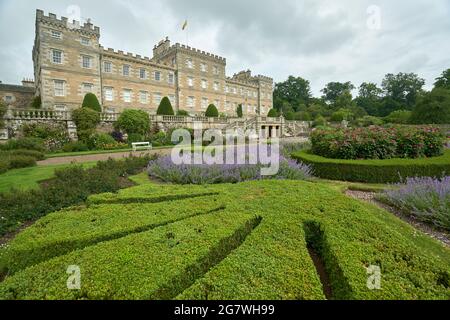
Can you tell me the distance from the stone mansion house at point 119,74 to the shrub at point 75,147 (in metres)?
9.15

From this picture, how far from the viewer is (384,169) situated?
8008mm

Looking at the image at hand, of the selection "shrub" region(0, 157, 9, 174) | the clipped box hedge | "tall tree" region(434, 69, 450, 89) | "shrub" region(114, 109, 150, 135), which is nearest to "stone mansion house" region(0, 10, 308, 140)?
"shrub" region(114, 109, 150, 135)

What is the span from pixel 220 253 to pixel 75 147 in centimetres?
1892

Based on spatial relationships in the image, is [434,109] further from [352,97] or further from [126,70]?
[126,70]

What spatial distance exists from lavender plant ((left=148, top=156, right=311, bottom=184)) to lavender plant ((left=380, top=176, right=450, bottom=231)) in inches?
117

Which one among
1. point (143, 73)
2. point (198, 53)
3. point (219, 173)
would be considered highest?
point (198, 53)

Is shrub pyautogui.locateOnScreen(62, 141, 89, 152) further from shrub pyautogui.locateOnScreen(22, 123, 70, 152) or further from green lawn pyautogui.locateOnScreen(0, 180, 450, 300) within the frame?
green lawn pyautogui.locateOnScreen(0, 180, 450, 300)

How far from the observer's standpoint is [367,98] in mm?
76812

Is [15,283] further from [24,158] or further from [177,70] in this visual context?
[177,70]

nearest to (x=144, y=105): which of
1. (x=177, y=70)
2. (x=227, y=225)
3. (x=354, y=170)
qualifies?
(x=177, y=70)

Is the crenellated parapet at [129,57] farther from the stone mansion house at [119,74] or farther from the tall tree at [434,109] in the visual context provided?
the tall tree at [434,109]

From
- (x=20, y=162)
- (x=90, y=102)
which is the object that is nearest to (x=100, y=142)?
(x=90, y=102)

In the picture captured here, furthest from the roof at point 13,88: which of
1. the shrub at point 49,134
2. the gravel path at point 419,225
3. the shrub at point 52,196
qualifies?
the gravel path at point 419,225
